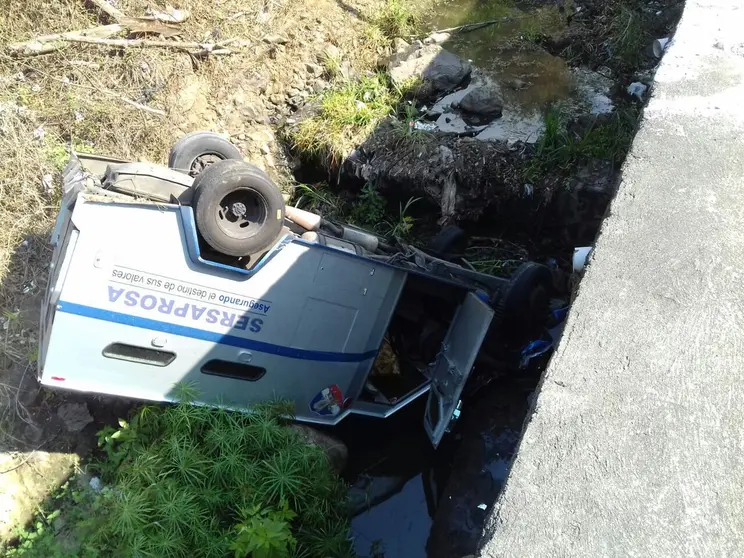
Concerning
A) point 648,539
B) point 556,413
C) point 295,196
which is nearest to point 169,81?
point 295,196

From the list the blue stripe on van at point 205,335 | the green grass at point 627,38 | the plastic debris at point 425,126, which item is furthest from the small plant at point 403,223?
the green grass at point 627,38

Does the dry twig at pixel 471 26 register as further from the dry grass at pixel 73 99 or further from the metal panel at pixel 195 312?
the metal panel at pixel 195 312

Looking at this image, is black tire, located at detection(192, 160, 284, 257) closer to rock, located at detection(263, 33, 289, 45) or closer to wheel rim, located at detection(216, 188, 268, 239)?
wheel rim, located at detection(216, 188, 268, 239)

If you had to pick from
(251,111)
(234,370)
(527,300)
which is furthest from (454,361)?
(251,111)

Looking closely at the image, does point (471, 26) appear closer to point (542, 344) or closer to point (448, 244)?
point (448, 244)

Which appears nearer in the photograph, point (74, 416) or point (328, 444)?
point (328, 444)
